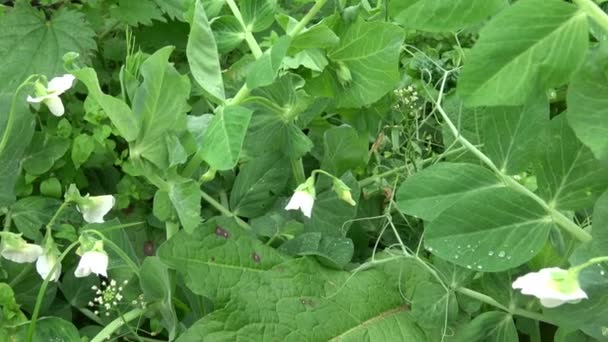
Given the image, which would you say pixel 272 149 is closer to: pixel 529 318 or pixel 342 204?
pixel 342 204

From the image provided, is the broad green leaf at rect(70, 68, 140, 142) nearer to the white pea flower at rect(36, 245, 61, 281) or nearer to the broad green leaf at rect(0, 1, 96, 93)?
the white pea flower at rect(36, 245, 61, 281)

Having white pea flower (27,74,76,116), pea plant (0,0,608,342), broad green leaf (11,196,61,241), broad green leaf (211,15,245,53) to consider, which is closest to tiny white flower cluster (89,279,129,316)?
pea plant (0,0,608,342)

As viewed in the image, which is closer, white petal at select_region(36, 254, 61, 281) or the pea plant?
the pea plant

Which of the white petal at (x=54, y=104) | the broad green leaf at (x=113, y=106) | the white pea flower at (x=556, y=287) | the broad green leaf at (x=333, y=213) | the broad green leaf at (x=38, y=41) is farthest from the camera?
the broad green leaf at (x=38, y=41)

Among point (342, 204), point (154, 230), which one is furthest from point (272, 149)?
point (154, 230)

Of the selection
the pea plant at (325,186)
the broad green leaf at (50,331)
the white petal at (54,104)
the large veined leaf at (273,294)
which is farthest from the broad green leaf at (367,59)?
the broad green leaf at (50,331)

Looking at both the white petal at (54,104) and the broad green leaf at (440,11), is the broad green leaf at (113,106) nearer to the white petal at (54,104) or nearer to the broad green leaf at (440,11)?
the white petal at (54,104)

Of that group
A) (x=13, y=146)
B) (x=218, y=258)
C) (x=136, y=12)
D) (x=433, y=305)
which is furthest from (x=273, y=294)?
(x=136, y=12)
